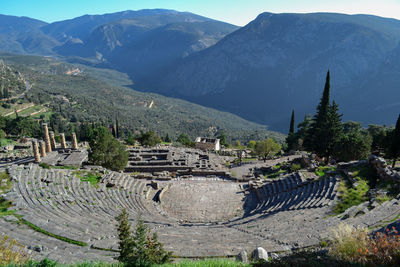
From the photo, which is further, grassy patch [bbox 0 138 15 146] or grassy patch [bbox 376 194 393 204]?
grassy patch [bbox 0 138 15 146]

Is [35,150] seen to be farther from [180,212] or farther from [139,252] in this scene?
[139,252]

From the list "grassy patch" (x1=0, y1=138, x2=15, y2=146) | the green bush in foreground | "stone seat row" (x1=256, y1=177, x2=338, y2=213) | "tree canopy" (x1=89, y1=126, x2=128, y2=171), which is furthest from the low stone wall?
"grassy patch" (x1=0, y1=138, x2=15, y2=146)

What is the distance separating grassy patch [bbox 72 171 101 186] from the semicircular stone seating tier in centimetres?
56

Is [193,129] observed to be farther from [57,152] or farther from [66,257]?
[66,257]

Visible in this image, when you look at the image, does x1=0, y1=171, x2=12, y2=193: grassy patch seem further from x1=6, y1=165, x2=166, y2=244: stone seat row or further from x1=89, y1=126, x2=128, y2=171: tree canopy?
x1=89, y1=126, x2=128, y2=171: tree canopy

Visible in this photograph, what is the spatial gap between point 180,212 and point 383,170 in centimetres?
1798

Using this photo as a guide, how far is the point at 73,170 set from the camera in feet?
88.1

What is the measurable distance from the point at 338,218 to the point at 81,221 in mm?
16464

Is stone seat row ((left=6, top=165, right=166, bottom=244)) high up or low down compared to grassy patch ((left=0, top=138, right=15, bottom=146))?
up

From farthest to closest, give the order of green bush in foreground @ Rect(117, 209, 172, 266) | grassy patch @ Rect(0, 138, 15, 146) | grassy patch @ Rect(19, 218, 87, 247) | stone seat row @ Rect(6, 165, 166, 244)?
grassy patch @ Rect(0, 138, 15, 146), stone seat row @ Rect(6, 165, 166, 244), grassy patch @ Rect(19, 218, 87, 247), green bush in foreground @ Rect(117, 209, 172, 266)

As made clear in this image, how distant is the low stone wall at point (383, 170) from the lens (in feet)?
64.7

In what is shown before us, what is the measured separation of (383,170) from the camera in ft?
69.4

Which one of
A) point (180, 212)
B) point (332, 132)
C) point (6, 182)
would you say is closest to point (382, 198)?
point (180, 212)

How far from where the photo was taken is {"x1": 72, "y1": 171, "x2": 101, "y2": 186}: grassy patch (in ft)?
82.6
